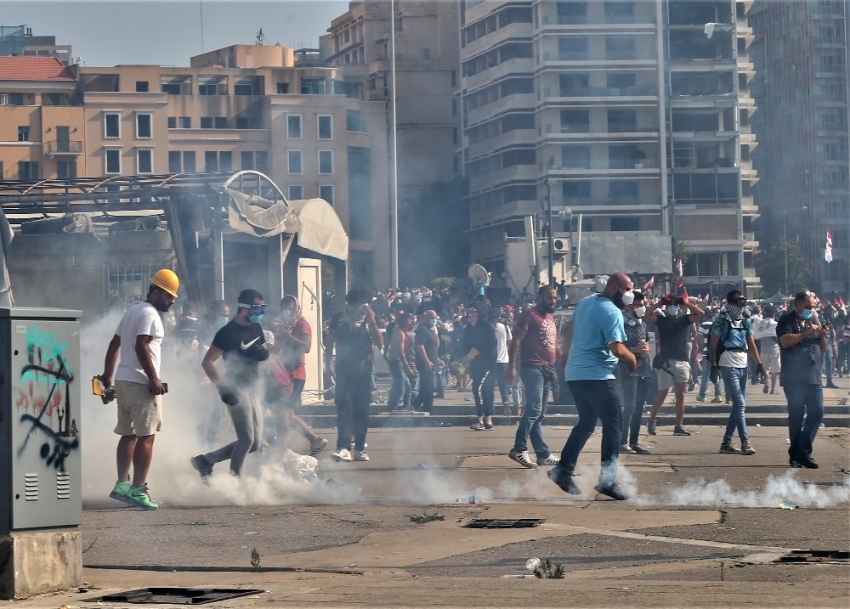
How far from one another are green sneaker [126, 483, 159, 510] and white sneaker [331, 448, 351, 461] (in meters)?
3.21

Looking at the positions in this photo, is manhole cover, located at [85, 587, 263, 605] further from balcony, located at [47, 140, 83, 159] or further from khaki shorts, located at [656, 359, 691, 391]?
balcony, located at [47, 140, 83, 159]

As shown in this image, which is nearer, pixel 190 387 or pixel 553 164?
pixel 190 387

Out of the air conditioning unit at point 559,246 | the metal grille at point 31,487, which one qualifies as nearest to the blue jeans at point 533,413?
the metal grille at point 31,487

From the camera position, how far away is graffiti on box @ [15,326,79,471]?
20.1ft

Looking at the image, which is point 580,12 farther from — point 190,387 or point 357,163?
point 357,163

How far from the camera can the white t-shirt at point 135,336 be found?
28.7ft

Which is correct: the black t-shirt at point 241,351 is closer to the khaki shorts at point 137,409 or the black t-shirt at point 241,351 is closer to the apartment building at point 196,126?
→ the khaki shorts at point 137,409

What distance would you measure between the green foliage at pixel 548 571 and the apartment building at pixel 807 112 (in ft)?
18.8

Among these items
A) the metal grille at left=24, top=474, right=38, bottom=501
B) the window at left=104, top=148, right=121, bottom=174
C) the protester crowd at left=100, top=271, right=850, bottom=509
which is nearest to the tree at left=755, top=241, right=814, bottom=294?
the protester crowd at left=100, top=271, right=850, bottom=509

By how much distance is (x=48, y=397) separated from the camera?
6.28 m

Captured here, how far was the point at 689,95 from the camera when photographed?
44.6 meters

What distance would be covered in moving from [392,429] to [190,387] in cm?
578

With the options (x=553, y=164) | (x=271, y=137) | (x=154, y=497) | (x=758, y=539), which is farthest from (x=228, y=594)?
(x=271, y=137)

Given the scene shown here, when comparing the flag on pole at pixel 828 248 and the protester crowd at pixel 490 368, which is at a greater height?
the flag on pole at pixel 828 248
